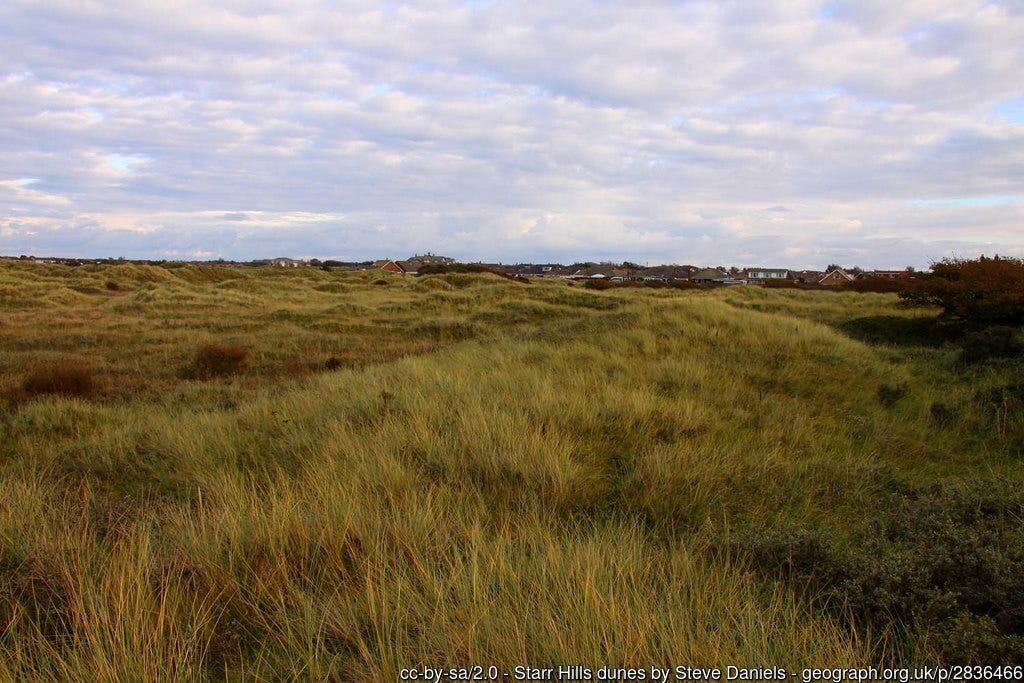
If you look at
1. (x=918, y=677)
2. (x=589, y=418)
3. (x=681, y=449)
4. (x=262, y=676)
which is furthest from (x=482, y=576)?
(x=589, y=418)

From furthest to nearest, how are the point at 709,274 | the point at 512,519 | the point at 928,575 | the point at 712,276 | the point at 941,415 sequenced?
the point at 709,274, the point at 712,276, the point at 941,415, the point at 512,519, the point at 928,575

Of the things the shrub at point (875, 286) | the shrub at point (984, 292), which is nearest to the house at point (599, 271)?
the shrub at point (875, 286)

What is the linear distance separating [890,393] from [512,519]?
813 cm

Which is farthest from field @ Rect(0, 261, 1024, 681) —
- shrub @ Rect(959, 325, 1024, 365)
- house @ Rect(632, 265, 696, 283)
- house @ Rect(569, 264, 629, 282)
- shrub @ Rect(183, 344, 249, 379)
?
house @ Rect(569, 264, 629, 282)

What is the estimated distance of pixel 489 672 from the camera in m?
2.10

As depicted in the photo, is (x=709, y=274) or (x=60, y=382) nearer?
(x=60, y=382)

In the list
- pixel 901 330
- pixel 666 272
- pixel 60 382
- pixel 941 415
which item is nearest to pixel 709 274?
pixel 666 272

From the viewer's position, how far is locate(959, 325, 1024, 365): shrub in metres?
11.7

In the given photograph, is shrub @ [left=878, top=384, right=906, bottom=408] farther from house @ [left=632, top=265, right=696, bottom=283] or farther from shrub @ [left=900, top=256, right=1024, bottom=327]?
house @ [left=632, top=265, right=696, bottom=283]

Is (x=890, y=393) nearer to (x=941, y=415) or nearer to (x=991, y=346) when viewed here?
(x=941, y=415)

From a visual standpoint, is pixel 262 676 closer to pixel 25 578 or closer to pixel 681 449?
pixel 25 578

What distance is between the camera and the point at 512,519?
148 inches

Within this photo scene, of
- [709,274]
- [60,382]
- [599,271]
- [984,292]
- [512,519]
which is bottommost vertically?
[60,382]

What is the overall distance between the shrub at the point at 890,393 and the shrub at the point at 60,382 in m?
12.6
